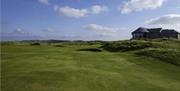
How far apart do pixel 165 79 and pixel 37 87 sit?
1238 centimetres

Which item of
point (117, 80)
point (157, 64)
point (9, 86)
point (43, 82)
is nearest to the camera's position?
point (9, 86)

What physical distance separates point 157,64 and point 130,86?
14.9 m

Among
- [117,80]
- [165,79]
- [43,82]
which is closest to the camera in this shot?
[43,82]

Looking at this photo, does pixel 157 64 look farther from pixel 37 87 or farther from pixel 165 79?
pixel 37 87

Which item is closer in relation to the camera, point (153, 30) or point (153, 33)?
point (153, 30)

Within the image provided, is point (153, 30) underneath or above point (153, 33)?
above

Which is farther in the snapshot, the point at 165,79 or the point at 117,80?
the point at 165,79

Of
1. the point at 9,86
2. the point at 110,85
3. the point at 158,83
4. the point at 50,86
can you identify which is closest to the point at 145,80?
the point at 158,83

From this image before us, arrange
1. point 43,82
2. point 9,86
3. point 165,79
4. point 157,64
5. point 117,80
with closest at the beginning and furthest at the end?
point 9,86
point 43,82
point 117,80
point 165,79
point 157,64

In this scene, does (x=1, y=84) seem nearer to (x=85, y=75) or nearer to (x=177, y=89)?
(x=85, y=75)

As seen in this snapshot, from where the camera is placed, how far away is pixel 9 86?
18.0m

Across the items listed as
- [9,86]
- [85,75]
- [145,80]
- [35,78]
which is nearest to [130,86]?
[145,80]

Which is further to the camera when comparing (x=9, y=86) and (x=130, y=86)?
(x=130, y=86)

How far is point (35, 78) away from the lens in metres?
20.5
